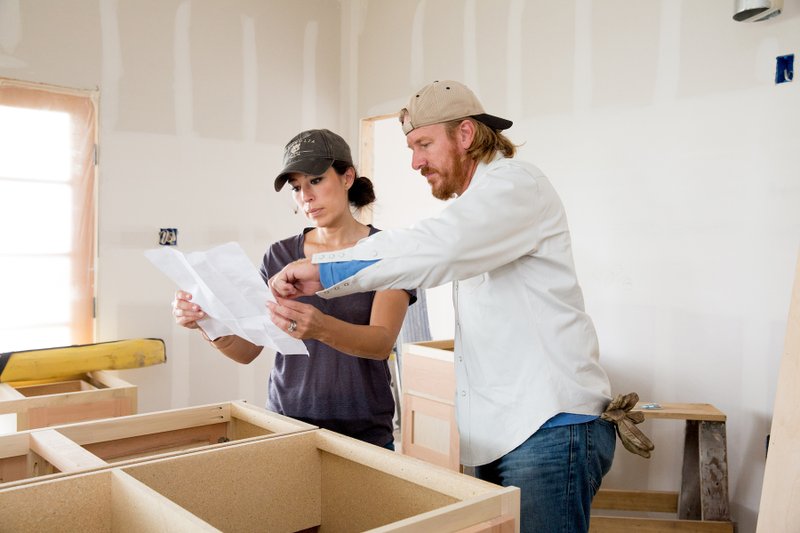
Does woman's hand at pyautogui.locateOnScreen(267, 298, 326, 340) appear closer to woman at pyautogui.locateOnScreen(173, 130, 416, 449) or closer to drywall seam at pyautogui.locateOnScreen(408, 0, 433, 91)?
woman at pyautogui.locateOnScreen(173, 130, 416, 449)

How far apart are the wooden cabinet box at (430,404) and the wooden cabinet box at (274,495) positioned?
64.3 inches

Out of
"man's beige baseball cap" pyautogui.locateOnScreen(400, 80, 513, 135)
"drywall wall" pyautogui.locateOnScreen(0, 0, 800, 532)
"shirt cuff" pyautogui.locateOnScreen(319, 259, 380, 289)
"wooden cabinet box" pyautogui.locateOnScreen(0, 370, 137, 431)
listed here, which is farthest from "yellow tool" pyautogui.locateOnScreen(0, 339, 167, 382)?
"man's beige baseball cap" pyautogui.locateOnScreen(400, 80, 513, 135)

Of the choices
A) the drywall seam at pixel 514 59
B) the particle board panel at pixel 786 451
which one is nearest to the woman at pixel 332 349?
the particle board panel at pixel 786 451

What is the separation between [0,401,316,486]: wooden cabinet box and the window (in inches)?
87.5

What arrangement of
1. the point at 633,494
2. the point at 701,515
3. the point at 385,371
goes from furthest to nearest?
the point at 633,494
the point at 701,515
the point at 385,371

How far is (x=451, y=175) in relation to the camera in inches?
58.7

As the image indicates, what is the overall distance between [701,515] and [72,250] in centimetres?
311

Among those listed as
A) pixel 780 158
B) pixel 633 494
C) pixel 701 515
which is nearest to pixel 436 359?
pixel 633 494

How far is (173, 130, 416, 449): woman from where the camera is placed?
1627 mm

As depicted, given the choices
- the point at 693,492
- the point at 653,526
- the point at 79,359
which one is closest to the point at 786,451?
the point at 653,526

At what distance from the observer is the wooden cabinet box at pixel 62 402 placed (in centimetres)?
260

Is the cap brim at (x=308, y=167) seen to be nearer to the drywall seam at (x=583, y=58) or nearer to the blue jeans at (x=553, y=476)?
the blue jeans at (x=553, y=476)

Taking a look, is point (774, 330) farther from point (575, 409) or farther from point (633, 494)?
point (575, 409)

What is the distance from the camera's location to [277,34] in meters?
4.22
